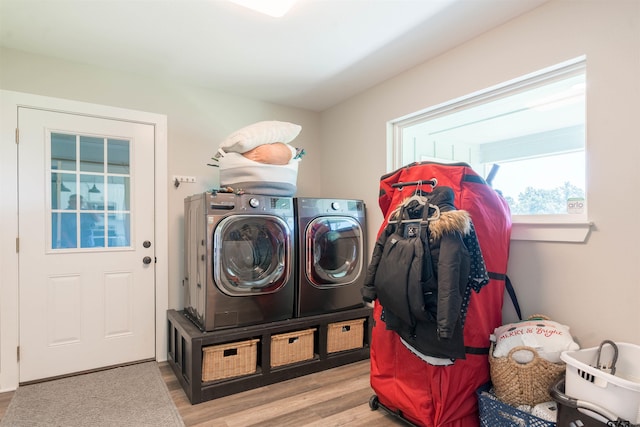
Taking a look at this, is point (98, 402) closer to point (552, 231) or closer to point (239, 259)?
point (239, 259)

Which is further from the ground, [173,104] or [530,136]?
[173,104]

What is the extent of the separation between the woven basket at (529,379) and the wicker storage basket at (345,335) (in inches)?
55.3

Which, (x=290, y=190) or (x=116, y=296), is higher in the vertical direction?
(x=290, y=190)

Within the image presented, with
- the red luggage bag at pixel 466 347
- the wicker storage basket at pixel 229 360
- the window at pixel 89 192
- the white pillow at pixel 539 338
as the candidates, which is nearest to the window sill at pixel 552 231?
the red luggage bag at pixel 466 347

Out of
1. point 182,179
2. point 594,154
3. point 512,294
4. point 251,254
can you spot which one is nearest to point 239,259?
point 251,254

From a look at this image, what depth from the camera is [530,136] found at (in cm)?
238

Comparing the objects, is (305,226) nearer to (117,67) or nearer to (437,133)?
(437,133)

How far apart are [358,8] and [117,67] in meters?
2.03

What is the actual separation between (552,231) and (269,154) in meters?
1.93

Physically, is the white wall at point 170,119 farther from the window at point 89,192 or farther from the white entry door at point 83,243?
the window at point 89,192

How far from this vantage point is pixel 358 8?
205cm

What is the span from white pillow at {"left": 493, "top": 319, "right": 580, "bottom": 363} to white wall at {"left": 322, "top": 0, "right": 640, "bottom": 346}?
0.68 feet

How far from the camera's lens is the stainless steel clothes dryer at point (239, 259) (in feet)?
7.91

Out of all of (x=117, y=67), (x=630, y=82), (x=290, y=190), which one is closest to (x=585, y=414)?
(x=630, y=82)
